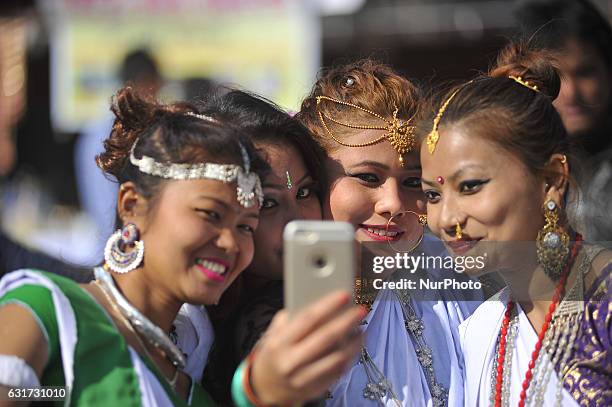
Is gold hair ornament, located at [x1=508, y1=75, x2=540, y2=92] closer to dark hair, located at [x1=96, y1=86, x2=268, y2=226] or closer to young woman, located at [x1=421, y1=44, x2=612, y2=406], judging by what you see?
young woman, located at [x1=421, y1=44, x2=612, y2=406]

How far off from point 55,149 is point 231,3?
1634mm

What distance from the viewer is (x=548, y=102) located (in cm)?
217

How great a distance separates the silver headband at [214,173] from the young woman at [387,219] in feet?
1.56

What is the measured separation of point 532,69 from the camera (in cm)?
226

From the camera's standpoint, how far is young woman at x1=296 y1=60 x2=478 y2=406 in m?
2.30

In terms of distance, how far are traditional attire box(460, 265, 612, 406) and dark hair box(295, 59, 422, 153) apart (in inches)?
25.4

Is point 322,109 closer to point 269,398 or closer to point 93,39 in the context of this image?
point 269,398

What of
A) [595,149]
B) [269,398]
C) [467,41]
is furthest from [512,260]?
[467,41]

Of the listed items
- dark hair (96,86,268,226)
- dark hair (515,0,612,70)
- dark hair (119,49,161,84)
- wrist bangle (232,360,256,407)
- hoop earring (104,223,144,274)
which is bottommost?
wrist bangle (232,360,256,407)

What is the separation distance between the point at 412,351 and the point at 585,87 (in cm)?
183

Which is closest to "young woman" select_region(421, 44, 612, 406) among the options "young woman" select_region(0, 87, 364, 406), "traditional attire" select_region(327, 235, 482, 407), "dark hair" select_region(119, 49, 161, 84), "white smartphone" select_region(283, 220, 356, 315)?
"traditional attire" select_region(327, 235, 482, 407)

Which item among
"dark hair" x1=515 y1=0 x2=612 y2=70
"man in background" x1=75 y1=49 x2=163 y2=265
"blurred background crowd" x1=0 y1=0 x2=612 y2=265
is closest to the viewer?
"man in background" x1=75 y1=49 x2=163 y2=265

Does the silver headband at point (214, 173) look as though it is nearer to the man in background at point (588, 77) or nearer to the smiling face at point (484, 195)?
the smiling face at point (484, 195)

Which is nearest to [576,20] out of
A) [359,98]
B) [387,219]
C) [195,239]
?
[359,98]
